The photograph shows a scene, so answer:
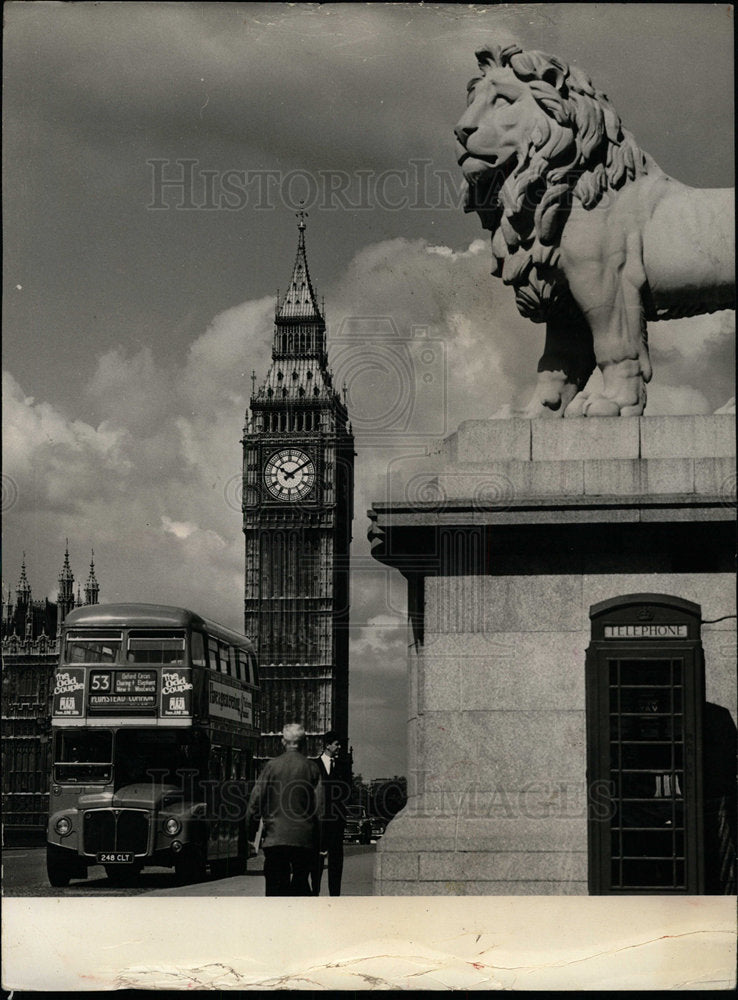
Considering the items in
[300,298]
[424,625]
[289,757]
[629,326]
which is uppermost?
[300,298]

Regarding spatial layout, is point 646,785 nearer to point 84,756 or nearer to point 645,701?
point 645,701

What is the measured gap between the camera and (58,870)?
19672 millimetres

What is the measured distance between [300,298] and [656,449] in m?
93.0

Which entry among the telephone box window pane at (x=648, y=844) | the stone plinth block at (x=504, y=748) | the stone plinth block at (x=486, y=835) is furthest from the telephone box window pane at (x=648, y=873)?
the stone plinth block at (x=504, y=748)

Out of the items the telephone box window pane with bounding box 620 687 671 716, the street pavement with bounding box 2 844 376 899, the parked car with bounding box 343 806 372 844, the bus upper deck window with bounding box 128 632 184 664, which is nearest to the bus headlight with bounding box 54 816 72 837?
the street pavement with bounding box 2 844 376 899

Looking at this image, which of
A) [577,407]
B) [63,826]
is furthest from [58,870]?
[577,407]

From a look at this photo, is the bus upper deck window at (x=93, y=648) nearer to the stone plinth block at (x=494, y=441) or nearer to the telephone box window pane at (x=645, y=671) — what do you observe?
the stone plinth block at (x=494, y=441)

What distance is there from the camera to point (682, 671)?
41.0ft

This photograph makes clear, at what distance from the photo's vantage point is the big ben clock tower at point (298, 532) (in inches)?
4161

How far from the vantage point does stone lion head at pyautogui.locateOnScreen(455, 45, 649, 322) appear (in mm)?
14016

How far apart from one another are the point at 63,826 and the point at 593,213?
1107 centimetres

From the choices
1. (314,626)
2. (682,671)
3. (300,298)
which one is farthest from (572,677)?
(314,626)

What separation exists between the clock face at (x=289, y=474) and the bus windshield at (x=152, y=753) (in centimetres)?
8445

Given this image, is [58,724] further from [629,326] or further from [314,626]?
[314,626]
